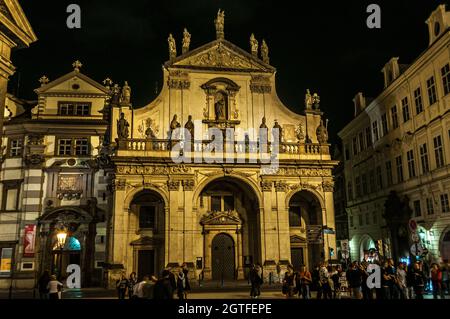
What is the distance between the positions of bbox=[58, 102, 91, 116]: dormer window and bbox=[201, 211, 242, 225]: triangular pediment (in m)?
12.8

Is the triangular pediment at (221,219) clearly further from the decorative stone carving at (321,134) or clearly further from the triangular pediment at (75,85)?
the triangular pediment at (75,85)

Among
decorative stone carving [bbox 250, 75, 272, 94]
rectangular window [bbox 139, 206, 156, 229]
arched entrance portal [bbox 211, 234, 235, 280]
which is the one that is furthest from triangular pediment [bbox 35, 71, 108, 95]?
arched entrance portal [bbox 211, 234, 235, 280]

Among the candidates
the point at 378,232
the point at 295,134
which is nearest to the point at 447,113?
the point at 295,134

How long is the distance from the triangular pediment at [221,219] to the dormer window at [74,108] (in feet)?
41.9

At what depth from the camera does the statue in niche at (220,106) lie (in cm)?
3375

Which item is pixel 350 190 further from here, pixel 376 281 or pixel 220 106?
pixel 376 281

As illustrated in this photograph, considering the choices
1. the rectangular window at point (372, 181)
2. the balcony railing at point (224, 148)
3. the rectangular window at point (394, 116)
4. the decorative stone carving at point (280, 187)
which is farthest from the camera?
the rectangular window at point (372, 181)

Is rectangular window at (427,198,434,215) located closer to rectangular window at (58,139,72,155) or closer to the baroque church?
the baroque church

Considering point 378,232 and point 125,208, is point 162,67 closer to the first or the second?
point 125,208

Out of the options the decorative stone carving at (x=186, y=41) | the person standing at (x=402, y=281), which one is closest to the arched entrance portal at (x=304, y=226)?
the person standing at (x=402, y=281)

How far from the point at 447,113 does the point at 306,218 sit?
12588 mm

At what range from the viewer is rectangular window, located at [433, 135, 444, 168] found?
28.4 meters

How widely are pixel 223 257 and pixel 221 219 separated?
9.31ft

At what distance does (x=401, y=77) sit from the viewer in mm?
33219
